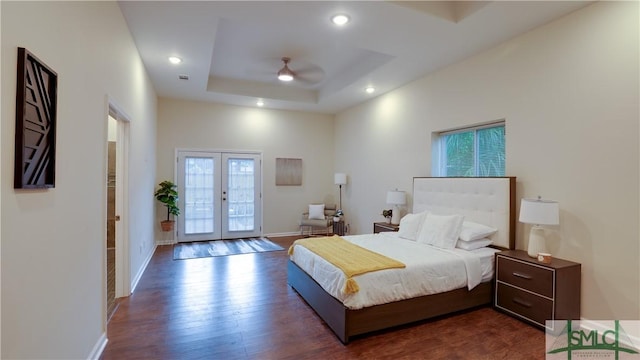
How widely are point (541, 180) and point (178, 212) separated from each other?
236 inches

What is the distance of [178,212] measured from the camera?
6.18 metres

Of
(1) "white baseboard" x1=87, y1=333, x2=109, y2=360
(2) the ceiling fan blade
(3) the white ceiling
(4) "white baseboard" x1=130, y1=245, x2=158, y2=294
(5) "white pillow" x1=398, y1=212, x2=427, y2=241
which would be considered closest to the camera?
(1) "white baseboard" x1=87, y1=333, x2=109, y2=360

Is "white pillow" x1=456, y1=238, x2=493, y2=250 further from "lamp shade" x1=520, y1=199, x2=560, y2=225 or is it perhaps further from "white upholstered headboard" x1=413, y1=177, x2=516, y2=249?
"lamp shade" x1=520, y1=199, x2=560, y2=225

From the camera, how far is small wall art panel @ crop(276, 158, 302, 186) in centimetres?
728

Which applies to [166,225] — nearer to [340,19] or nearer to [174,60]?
[174,60]

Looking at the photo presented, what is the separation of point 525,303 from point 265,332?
248 centimetres

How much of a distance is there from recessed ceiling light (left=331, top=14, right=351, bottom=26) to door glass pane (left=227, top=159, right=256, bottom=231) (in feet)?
14.3

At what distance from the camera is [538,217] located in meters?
2.91

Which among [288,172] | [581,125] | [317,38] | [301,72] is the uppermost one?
[301,72]

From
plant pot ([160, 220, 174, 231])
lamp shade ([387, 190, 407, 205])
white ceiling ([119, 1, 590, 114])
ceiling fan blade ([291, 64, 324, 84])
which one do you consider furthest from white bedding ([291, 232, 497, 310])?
plant pot ([160, 220, 174, 231])

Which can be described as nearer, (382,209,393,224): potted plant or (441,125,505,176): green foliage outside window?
(441,125,505,176): green foliage outside window

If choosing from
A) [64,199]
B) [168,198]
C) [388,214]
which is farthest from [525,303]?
[168,198]

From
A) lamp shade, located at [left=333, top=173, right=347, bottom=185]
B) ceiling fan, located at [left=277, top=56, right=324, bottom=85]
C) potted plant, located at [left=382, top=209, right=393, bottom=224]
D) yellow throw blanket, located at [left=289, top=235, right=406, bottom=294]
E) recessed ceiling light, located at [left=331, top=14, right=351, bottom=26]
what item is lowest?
yellow throw blanket, located at [left=289, top=235, right=406, bottom=294]

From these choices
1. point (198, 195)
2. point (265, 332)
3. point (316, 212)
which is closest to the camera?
point (265, 332)
